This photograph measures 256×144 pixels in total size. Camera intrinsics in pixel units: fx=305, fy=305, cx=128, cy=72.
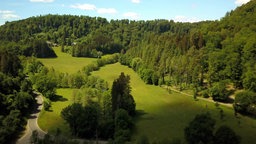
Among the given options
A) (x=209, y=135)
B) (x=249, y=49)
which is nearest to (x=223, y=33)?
(x=249, y=49)

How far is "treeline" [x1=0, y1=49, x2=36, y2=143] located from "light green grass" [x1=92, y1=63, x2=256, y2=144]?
26.5m

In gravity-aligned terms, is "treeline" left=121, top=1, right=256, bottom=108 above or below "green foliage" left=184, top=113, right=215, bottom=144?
above

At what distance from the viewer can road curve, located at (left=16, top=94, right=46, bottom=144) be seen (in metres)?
65.2

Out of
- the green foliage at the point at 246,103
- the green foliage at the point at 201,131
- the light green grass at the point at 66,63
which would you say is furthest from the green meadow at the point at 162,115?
the light green grass at the point at 66,63

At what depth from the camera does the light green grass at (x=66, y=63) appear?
15861 centimetres

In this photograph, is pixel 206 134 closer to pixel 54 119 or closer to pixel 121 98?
pixel 121 98

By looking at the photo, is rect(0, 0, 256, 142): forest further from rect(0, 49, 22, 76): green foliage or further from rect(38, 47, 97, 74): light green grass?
rect(38, 47, 97, 74): light green grass

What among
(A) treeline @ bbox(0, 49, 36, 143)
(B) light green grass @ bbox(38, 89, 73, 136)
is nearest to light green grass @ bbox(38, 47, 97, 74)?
(A) treeline @ bbox(0, 49, 36, 143)

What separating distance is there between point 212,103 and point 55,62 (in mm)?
108635

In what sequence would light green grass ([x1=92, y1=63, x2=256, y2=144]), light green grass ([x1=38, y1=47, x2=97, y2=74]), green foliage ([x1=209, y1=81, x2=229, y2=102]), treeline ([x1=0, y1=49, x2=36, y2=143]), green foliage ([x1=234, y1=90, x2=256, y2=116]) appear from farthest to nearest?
1. light green grass ([x1=38, y1=47, x2=97, y2=74])
2. green foliage ([x1=209, y1=81, x2=229, y2=102])
3. green foliage ([x1=234, y1=90, x2=256, y2=116])
4. light green grass ([x1=92, y1=63, x2=256, y2=144])
5. treeline ([x1=0, y1=49, x2=36, y2=143])

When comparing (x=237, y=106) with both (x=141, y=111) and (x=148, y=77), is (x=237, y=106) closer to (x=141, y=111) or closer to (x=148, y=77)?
(x=141, y=111)

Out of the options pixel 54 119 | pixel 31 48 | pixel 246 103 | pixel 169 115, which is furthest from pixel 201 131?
pixel 31 48

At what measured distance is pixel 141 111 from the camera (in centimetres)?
8675

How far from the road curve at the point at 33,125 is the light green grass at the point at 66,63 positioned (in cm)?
5922
